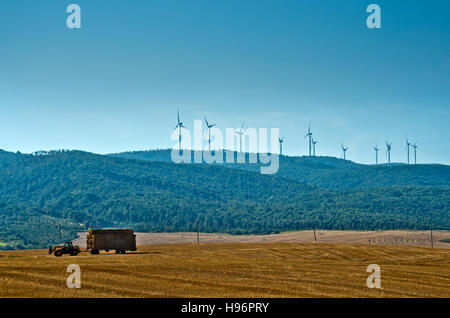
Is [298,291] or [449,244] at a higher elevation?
[298,291]

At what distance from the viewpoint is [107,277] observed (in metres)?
39.7

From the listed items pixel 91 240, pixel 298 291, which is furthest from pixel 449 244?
pixel 298 291

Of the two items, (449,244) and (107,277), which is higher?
(107,277)

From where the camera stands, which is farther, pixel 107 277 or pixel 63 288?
pixel 107 277

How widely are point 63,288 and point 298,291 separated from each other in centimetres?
1381

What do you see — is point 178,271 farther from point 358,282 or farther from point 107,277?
point 358,282
